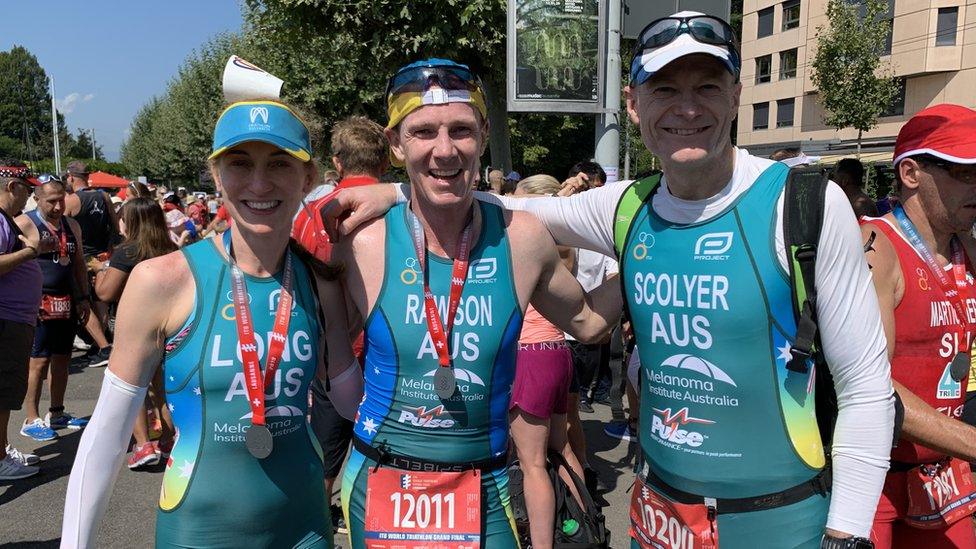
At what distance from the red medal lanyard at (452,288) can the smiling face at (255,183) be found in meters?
0.43

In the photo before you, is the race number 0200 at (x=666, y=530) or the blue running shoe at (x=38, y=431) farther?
the blue running shoe at (x=38, y=431)

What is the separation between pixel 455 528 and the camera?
6.66 feet

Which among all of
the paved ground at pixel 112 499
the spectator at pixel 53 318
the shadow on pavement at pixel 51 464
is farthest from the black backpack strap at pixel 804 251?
the spectator at pixel 53 318

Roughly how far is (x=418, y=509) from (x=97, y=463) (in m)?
0.91

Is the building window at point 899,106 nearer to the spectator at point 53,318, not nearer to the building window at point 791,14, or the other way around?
the building window at point 791,14

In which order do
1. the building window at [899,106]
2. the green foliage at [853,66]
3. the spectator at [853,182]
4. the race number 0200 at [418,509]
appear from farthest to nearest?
the building window at [899,106], the green foliage at [853,66], the spectator at [853,182], the race number 0200 at [418,509]

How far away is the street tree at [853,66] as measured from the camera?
2198 centimetres

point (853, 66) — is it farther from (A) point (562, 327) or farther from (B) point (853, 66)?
(A) point (562, 327)

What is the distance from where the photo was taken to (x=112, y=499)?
451 cm


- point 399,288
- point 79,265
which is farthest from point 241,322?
point 79,265

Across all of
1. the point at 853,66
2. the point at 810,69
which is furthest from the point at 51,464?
the point at 810,69

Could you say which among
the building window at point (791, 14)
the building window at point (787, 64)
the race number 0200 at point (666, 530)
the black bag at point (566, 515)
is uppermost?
the building window at point (791, 14)

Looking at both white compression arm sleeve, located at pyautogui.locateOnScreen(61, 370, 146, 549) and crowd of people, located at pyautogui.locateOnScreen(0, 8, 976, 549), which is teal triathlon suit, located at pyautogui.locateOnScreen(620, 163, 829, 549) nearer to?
crowd of people, located at pyautogui.locateOnScreen(0, 8, 976, 549)

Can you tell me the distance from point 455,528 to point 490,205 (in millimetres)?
1059
